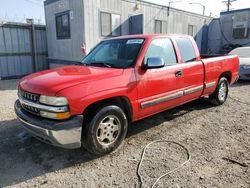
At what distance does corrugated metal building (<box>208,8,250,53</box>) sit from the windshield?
16136 millimetres

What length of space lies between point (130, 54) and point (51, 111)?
1.79 m

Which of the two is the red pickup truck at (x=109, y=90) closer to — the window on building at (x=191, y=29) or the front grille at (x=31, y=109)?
the front grille at (x=31, y=109)

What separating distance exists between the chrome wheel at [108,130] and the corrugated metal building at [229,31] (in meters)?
17.1

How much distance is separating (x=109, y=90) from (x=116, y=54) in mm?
1180

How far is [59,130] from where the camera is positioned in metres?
2.95

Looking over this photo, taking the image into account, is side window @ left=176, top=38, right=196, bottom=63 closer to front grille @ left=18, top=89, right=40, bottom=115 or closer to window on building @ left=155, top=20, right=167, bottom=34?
front grille @ left=18, top=89, right=40, bottom=115

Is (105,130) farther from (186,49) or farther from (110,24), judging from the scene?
(110,24)

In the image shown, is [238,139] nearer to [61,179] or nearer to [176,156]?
[176,156]

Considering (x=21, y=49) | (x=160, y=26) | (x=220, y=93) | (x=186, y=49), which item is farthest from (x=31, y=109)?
(x=160, y=26)

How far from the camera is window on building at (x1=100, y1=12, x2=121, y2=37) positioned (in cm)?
1040

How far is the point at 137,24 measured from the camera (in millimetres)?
11570

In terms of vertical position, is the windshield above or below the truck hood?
above

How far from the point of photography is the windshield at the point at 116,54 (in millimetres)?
3957

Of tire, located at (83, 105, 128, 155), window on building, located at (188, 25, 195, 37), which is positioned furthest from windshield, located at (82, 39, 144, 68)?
window on building, located at (188, 25, 195, 37)
